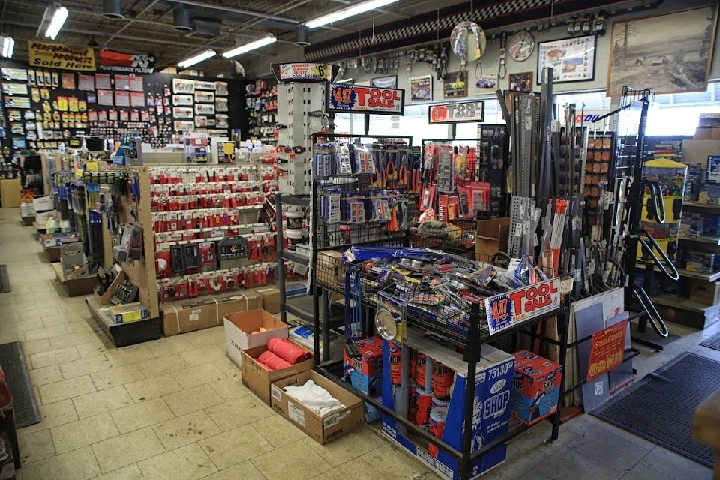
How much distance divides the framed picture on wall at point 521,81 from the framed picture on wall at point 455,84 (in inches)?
36.9

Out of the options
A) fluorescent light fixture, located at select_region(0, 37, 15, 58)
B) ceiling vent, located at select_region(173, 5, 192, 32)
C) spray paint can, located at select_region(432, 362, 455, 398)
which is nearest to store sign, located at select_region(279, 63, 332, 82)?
spray paint can, located at select_region(432, 362, 455, 398)

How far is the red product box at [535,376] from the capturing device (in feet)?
9.12

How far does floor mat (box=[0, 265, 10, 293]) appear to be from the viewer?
20.1ft

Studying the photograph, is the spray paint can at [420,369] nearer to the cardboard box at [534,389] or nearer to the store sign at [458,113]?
the cardboard box at [534,389]

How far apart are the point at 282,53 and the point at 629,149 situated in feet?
39.2

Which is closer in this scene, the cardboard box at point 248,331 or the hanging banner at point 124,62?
the cardboard box at point 248,331

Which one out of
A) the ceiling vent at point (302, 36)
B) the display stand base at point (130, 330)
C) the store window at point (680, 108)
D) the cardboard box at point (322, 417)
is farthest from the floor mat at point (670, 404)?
the ceiling vent at point (302, 36)

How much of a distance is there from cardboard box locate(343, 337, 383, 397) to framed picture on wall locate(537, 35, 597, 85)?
587cm

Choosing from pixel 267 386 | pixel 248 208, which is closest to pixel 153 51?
pixel 248 208

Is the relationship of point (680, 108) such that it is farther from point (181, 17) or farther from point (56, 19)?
point (56, 19)

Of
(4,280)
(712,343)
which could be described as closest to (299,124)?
(712,343)

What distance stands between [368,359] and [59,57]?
12669mm

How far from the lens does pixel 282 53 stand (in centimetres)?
1437

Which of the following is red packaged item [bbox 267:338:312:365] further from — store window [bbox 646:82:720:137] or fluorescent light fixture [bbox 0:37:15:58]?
fluorescent light fixture [bbox 0:37:15:58]
